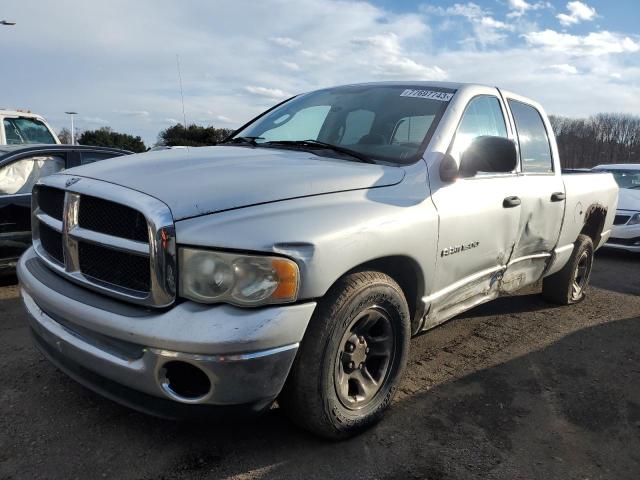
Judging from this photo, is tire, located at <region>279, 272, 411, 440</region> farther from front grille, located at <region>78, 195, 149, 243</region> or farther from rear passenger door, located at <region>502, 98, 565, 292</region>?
rear passenger door, located at <region>502, 98, 565, 292</region>

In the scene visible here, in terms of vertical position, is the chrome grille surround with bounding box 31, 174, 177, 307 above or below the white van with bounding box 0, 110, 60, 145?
below

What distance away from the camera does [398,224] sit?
8.22 ft

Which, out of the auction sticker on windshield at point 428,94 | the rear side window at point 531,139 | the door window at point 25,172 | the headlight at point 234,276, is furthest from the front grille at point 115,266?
the door window at point 25,172

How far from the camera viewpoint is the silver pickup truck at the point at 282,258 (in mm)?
2010

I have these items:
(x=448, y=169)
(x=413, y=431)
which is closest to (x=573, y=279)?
(x=448, y=169)

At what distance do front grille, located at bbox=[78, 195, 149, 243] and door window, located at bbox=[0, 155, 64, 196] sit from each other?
10.8 feet

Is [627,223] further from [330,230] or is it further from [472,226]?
[330,230]

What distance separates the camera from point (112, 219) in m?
2.21

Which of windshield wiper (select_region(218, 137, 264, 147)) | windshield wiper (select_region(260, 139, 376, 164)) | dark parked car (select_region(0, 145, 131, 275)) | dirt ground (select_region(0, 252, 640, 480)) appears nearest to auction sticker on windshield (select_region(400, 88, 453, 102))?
windshield wiper (select_region(260, 139, 376, 164))

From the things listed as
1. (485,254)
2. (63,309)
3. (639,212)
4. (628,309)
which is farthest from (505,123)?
(639,212)

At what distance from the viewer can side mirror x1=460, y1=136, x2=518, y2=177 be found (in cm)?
295

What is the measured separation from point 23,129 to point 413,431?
9.16 metres

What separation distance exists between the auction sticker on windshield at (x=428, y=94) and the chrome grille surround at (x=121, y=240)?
1961 millimetres

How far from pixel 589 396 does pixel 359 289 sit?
1.90 m
